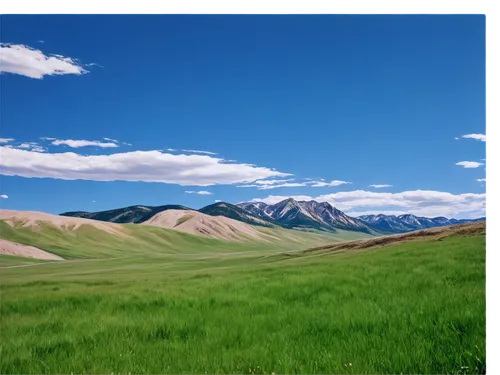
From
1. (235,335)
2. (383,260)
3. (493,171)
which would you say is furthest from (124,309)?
(493,171)

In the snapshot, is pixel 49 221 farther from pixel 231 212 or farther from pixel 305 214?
pixel 305 214

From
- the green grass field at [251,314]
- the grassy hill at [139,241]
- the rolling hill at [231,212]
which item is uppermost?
the rolling hill at [231,212]

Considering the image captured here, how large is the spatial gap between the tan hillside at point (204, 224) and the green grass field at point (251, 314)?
0.63 meters

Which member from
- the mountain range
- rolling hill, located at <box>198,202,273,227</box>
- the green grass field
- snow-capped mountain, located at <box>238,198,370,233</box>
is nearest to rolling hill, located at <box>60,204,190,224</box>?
the mountain range

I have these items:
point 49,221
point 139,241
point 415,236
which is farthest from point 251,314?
point 49,221

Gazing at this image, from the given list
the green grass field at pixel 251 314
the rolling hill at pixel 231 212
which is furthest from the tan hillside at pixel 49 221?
the rolling hill at pixel 231 212

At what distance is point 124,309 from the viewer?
237 inches

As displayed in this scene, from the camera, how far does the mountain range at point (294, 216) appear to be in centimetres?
673

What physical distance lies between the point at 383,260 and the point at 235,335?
3238 mm

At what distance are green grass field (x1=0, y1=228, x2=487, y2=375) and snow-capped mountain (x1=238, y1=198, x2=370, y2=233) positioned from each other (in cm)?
83

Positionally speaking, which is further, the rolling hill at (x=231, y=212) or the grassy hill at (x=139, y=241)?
the grassy hill at (x=139, y=241)

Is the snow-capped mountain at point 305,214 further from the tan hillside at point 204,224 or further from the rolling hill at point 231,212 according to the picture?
the tan hillside at point 204,224

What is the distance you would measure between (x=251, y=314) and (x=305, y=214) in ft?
6.73

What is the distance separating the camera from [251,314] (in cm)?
575
